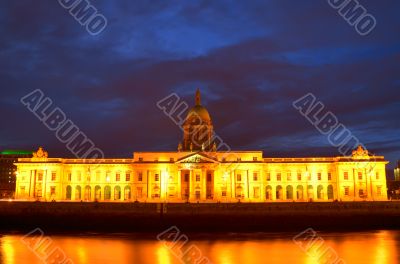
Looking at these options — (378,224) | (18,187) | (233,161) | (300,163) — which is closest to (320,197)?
(300,163)

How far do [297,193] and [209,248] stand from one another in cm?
5207

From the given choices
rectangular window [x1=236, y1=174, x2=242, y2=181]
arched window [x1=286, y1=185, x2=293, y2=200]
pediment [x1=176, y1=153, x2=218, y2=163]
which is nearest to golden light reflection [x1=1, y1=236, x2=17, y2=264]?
pediment [x1=176, y1=153, x2=218, y2=163]

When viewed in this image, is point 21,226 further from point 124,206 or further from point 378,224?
→ point 378,224

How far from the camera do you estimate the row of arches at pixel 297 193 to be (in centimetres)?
9175

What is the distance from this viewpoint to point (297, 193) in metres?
92.3

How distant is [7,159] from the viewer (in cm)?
16662

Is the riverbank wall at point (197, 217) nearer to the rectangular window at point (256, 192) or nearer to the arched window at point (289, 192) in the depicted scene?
the rectangular window at point (256, 192)

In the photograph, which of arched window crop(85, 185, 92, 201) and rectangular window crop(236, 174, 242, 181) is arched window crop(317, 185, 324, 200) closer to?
rectangular window crop(236, 174, 242, 181)

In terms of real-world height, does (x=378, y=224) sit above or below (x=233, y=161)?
below

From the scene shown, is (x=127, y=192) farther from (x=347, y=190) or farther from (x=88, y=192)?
(x=347, y=190)

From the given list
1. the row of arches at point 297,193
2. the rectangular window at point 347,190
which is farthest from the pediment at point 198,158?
the rectangular window at point 347,190

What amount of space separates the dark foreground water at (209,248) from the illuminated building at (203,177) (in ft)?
117

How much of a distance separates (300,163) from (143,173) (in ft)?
106

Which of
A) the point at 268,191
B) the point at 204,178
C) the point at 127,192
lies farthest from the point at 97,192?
the point at 268,191
